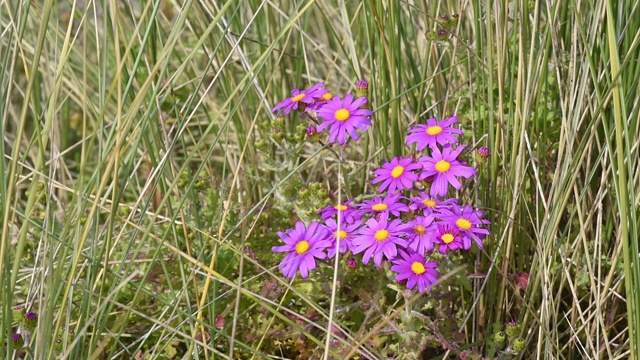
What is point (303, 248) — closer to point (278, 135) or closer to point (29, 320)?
point (278, 135)

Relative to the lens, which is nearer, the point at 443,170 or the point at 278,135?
the point at 443,170

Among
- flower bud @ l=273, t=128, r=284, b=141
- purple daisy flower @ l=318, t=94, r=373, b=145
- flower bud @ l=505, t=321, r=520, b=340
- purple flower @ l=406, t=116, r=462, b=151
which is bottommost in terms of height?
flower bud @ l=505, t=321, r=520, b=340

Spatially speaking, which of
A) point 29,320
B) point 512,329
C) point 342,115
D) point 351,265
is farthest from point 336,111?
point 29,320

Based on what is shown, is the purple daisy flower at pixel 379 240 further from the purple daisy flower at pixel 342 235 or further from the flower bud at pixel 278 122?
the flower bud at pixel 278 122

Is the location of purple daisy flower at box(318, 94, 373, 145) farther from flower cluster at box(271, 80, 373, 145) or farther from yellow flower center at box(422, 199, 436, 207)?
yellow flower center at box(422, 199, 436, 207)

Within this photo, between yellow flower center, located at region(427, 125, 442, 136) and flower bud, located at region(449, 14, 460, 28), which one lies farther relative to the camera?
flower bud, located at region(449, 14, 460, 28)

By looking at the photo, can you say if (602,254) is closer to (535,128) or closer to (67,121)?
(535,128)

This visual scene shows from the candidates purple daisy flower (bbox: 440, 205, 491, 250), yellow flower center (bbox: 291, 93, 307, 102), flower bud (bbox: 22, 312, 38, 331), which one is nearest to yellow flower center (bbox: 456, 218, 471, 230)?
purple daisy flower (bbox: 440, 205, 491, 250)
